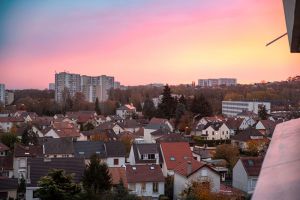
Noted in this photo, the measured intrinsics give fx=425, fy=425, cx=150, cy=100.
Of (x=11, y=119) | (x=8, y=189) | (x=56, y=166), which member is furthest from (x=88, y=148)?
(x=11, y=119)

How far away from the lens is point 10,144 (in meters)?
16.2

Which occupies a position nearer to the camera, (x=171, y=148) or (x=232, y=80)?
(x=171, y=148)

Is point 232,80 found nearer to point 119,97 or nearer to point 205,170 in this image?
point 119,97

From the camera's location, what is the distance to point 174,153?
1061 cm

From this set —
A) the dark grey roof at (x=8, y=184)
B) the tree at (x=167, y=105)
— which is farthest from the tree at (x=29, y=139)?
the tree at (x=167, y=105)

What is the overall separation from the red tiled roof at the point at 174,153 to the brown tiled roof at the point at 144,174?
85 centimetres

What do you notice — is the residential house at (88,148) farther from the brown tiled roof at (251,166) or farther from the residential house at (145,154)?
the brown tiled roof at (251,166)

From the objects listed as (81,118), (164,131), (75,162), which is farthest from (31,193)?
(81,118)

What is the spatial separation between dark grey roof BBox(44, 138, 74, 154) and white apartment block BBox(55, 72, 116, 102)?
1096 inches

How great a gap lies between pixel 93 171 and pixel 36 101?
25640 millimetres

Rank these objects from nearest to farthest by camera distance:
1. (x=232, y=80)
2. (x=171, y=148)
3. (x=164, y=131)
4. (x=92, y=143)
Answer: (x=171, y=148), (x=92, y=143), (x=164, y=131), (x=232, y=80)

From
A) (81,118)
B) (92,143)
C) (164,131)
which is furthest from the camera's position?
(81,118)

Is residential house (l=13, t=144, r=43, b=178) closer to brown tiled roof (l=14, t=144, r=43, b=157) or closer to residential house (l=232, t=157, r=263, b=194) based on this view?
brown tiled roof (l=14, t=144, r=43, b=157)

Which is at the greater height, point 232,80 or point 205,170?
point 232,80
